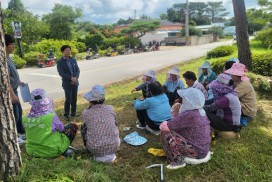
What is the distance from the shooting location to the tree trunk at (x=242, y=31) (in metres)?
7.57

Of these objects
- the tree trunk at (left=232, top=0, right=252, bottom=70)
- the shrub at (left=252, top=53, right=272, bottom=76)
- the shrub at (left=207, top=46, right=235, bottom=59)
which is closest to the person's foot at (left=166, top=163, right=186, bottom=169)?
the tree trunk at (left=232, top=0, right=252, bottom=70)

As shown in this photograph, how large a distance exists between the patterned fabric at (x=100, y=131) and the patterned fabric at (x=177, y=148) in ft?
2.23

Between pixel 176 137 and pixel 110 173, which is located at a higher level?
pixel 176 137

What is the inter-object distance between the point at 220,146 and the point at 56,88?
7455mm

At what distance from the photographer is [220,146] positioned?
3.94m

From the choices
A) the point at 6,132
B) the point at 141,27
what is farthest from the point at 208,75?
the point at 141,27

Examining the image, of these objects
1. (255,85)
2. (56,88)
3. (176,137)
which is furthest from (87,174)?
(56,88)

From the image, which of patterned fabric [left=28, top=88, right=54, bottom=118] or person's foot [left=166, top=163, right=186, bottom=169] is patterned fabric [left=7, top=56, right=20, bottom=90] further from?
person's foot [left=166, top=163, right=186, bottom=169]

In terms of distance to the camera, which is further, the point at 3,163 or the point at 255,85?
the point at 255,85

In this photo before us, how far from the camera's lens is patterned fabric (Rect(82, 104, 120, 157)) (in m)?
3.45

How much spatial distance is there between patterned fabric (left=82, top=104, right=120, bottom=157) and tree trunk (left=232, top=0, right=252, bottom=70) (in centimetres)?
562

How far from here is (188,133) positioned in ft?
10.9

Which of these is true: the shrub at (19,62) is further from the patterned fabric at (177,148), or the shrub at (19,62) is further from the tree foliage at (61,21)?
the patterned fabric at (177,148)

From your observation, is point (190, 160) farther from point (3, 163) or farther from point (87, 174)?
point (3, 163)
